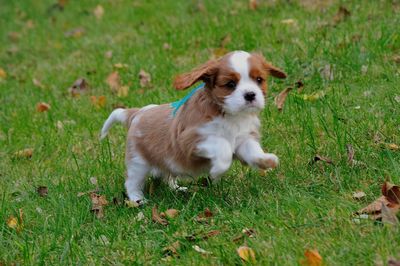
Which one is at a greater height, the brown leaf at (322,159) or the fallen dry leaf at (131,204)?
the brown leaf at (322,159)

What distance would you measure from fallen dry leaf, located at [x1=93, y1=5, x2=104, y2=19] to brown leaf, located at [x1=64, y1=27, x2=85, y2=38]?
0.41m

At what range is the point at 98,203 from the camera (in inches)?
184

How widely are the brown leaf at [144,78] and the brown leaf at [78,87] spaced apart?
0.58 m

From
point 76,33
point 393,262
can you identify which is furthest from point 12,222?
point 76,33

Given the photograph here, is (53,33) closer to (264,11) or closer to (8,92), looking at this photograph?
(8,92)

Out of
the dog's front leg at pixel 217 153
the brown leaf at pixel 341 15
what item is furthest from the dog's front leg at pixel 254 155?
the brown leaf at pixel 341 15

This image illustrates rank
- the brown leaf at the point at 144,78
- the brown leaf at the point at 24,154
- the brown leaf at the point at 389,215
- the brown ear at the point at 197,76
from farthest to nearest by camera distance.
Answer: the brown leaf at the point at 144,78 < the brown leaf at the point at 24,154 < the brown ear at the point at 197,76 < the brown leaf at the point at 389,215

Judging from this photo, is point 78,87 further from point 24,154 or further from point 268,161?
point 268,161

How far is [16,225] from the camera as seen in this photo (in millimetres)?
4457

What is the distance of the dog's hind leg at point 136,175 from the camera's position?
189 inches

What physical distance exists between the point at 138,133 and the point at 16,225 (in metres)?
0.92

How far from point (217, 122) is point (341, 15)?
3.49m

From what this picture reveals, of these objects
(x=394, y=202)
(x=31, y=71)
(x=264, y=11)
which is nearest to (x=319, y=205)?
(x=394, y=202)

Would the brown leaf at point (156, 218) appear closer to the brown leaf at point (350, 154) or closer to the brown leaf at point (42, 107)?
the brown leaf at point (350, 154)
